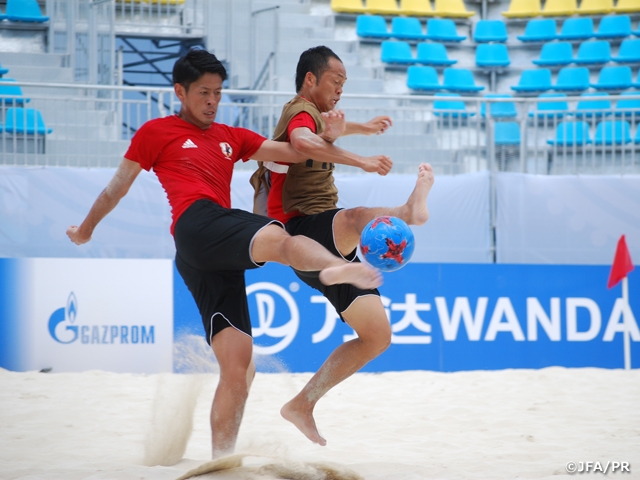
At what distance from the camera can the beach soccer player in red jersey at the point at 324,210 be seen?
3441 mm

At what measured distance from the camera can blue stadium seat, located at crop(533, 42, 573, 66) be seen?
1218 cm

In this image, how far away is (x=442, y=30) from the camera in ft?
41.8

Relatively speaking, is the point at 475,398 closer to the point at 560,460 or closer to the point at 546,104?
the point at 560,460

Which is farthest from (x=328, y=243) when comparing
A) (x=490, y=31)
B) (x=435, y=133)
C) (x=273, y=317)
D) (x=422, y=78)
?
(x=490, y=31)

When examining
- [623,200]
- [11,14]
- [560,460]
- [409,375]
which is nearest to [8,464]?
[560,460]

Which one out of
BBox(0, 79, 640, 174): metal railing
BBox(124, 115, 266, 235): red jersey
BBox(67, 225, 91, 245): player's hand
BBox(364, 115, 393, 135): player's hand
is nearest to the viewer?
BBox(124, 115, 266, 235): red jersey

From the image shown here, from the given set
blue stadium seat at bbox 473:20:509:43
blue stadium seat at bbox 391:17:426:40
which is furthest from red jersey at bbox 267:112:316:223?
blue stadium seat at bbox 473:20:509:43

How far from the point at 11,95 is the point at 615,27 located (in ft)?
32.3

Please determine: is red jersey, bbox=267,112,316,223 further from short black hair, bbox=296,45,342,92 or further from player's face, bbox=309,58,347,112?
short black hair, bbox=296,45,342,92

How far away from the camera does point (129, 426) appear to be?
4.84 meters

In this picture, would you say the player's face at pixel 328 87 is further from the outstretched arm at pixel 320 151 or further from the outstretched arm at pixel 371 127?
the outstretched arm at pixel 320 151

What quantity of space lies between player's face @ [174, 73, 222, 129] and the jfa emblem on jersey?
0.12 m

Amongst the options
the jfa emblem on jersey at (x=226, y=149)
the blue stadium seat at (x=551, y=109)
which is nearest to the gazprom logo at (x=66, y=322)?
the jfa emblem on jersey at (x=226, y=149)

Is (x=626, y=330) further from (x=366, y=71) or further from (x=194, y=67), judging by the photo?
(x=366, y=71)
